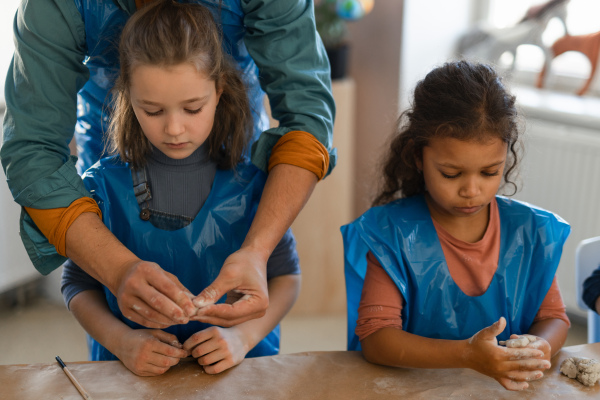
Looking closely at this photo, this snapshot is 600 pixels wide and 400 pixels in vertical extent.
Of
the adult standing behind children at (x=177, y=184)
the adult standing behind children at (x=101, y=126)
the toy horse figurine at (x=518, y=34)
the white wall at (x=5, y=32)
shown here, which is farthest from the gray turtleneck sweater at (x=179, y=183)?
the toy horse figurine at (x=518, y=34)

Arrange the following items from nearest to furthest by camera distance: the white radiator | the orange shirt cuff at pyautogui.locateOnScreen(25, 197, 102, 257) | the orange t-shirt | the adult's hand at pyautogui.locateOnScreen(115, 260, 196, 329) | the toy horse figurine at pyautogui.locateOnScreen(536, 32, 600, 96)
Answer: the adult's hand at pyautogui.locateOnScreen(115, 260, 196, 329) → the orange shirt cuff at pyautogui.locateOnScreen(25, 197, 102, 257) → the orange t-shirt → the white radiator → the toy horse figurine at pyautogui.locateOnScreen(536, 32, 600, 96)

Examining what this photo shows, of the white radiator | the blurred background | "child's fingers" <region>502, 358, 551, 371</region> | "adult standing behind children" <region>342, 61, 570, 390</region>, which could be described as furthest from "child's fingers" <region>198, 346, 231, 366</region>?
the white radiator

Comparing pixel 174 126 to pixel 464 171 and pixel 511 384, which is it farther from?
pixel 511 384

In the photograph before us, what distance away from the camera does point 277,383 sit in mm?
1126

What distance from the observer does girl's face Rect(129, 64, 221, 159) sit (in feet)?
3.66

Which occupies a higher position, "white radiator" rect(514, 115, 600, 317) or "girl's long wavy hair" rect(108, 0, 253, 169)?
"girl's long wavy hair" rect(108, 0, 253, 169)

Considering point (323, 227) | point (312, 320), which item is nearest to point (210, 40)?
point (323, 227)

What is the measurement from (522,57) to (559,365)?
1972 mm

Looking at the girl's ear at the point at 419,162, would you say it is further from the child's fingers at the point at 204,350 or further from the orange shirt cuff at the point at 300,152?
the child's fingers at the point at 204,350

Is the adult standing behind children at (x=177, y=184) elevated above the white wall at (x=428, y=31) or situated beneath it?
situated beneath

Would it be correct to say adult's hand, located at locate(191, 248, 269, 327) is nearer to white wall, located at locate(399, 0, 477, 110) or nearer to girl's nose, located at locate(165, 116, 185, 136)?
girl's nose, located at locate(165, 116, 185, 136)

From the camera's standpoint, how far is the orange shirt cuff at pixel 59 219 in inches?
44.9

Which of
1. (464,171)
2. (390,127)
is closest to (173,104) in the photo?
(464,171)

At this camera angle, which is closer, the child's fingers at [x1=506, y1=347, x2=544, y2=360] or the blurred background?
the child's fingers at [x1=506, y1=347, x2=544, y2=360]
